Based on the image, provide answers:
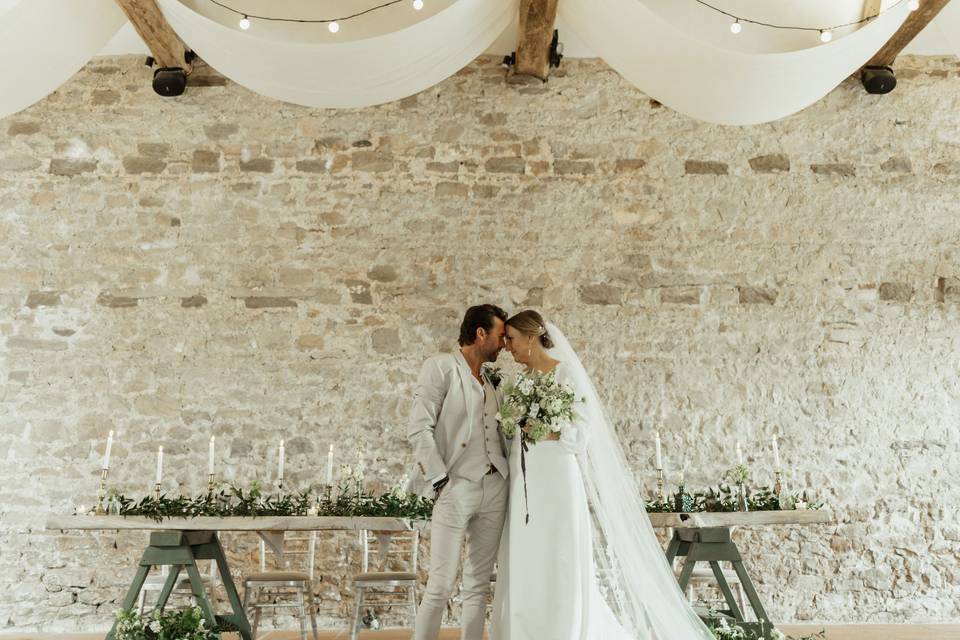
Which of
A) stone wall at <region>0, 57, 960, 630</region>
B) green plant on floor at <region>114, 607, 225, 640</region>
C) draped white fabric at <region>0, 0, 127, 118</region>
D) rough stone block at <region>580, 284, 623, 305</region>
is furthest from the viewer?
rough stone block at <region>580, 284, 623, 305</region>

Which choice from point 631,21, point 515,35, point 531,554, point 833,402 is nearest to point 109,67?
point 515,35

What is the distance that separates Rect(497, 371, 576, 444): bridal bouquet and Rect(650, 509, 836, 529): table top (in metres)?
0.98

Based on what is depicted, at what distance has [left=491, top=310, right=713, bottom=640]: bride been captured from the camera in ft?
10.9

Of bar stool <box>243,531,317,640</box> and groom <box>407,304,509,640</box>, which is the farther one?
bar stool <box>243,531,317,640</box>

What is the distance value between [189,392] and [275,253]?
3.93 feet

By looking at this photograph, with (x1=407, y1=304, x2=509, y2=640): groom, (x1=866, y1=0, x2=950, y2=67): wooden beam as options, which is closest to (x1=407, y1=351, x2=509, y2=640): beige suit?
(x1=407, y1=304, x2=509, y2=640): groom

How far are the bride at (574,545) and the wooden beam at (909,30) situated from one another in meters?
3.66

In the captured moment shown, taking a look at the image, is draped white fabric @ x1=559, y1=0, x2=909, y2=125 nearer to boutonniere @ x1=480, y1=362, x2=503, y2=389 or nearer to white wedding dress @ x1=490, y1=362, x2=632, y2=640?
boutonniere @ x1=480, y1=362, x2=503, y2=389

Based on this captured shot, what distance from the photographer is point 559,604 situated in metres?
3.29

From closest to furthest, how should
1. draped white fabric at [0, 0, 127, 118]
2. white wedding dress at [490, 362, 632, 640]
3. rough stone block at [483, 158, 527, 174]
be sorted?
1. white wedding dress at [490, 362, 632, 640]
2. draped white fabric at [0, 0, 127, 118]
3. rough stone block at [483, 158, 527, 174]

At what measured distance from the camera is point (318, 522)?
407cm

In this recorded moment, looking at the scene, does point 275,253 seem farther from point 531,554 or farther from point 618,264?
point 531,554

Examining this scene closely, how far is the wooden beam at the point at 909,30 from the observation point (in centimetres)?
526

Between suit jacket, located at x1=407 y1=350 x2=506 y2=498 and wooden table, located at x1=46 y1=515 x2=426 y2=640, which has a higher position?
suit jacket, located at x1=407 y1=350 x2=506 y2=498
